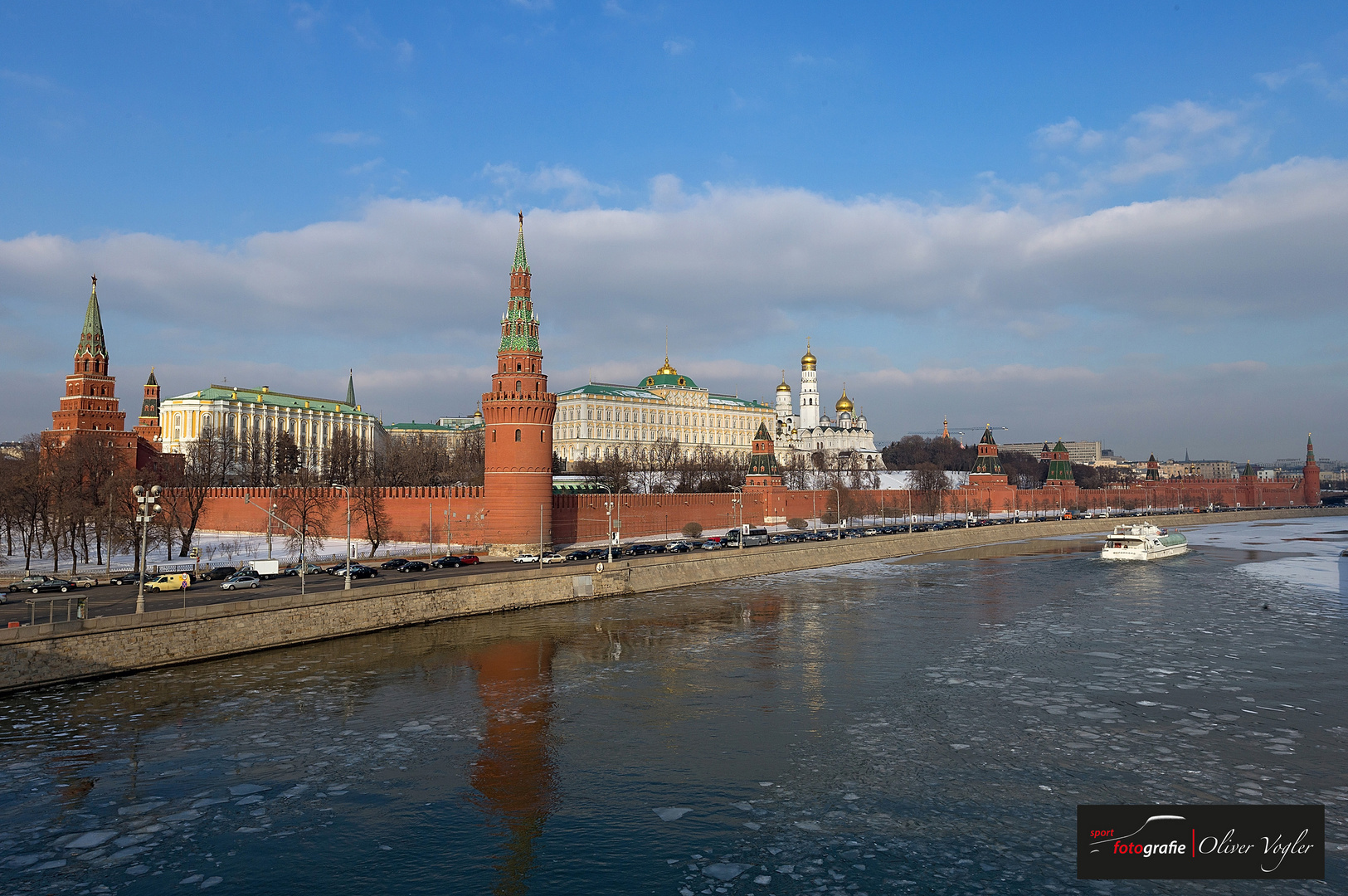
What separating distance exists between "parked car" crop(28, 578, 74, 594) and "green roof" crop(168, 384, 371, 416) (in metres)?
84.0

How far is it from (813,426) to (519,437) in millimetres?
113972

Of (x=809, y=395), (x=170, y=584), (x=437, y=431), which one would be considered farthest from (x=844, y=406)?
(x=170, y=584)

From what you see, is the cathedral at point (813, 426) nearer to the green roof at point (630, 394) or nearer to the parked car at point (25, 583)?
the green roof at point (630, 394)

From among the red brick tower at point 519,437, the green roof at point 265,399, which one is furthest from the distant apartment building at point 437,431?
the red brick tower at point 519,437

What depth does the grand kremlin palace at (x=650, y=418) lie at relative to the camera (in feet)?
416

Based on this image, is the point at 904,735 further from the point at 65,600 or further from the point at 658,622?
the point at 65,600

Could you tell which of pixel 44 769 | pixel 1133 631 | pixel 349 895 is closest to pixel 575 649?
pixel 44 769

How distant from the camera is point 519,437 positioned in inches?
2202

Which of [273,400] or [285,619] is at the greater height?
[273,400]

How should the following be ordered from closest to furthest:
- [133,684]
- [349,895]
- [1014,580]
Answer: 1. [349,895]
2. [133,684]
3. [1014,580]

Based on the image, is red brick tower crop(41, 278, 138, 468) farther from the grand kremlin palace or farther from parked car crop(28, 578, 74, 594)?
the grand kremlin palace

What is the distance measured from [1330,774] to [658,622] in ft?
74.8

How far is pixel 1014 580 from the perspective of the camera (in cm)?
4975

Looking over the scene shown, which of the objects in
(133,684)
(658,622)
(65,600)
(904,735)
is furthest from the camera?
(658,622)
